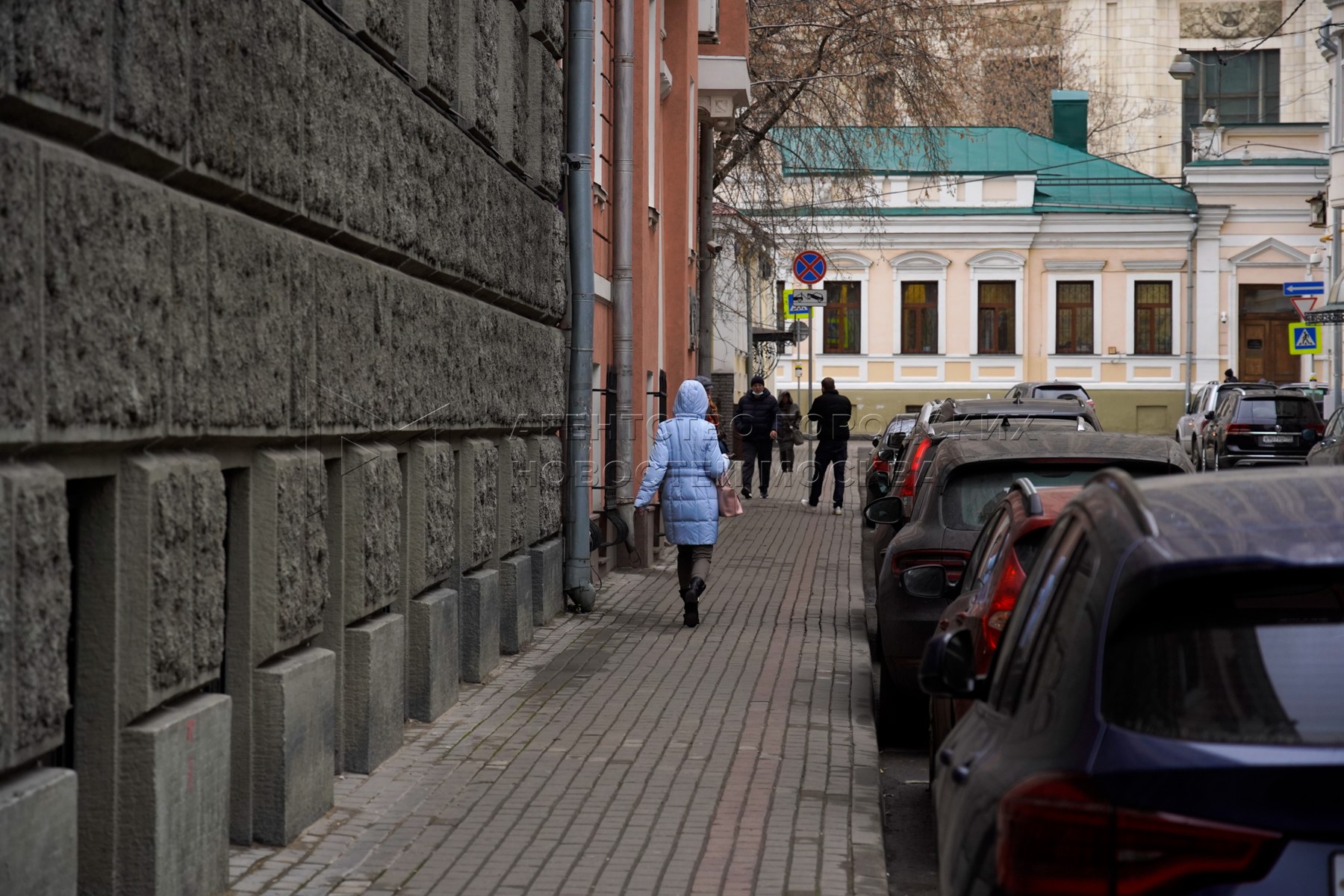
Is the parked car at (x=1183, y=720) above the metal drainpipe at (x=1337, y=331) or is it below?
below

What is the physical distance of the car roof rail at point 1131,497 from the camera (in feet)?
10.7

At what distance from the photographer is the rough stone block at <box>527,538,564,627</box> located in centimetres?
1193

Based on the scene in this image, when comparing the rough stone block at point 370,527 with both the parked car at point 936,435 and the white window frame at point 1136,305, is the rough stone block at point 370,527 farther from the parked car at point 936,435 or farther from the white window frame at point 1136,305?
the white window frame at point 1136,305

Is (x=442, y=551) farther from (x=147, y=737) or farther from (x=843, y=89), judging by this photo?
(x=843, y=89)

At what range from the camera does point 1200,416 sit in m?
37.6

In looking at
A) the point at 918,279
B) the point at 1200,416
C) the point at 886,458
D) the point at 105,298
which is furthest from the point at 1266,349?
the point at 105,298

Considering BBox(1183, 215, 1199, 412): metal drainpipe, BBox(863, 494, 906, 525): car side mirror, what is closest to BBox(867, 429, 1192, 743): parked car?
BBox(863, 494, 906, 525): car side mirror

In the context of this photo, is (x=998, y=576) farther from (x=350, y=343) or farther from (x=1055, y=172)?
(x=1055, y=172)

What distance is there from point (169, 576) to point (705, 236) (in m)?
20.4

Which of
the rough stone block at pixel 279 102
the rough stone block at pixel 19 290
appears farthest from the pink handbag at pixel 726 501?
the rough stone block at pixel 19 290

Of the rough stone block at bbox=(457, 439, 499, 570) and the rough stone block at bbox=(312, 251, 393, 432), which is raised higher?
the rough stone block at bbox=(312, 251, 393, 432)

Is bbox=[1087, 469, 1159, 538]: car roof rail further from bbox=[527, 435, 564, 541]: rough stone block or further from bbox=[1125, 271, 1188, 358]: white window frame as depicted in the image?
bbox=[1125, 271, 1188, 358]: white window frame

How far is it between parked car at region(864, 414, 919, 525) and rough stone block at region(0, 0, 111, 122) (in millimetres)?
7079

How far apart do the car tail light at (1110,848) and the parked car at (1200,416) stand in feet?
99.4
